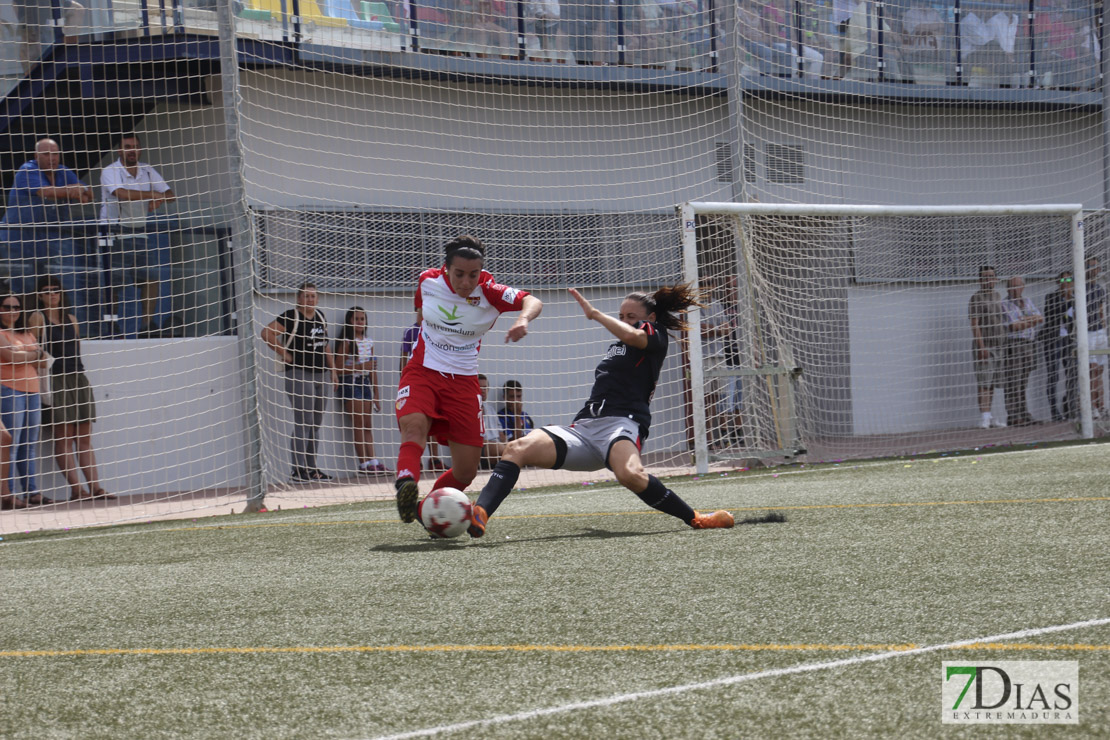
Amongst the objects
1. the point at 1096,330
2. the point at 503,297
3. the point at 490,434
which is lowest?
the point at 490,434

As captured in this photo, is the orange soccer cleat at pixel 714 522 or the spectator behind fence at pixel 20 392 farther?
the spectator behind fence at pixel 20 392

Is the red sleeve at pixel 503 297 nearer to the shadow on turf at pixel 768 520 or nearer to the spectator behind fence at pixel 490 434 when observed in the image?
the shadow on turf at pixel 768 520

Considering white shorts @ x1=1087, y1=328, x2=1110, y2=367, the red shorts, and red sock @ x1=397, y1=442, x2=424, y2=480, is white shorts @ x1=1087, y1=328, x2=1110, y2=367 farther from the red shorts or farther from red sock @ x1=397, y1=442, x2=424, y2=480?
red sock @ x1=397, y1=442, x2=424, y2=480

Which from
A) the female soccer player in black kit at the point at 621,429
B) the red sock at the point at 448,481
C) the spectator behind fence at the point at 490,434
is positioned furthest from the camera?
the spectator behind fence at the point at 490,434

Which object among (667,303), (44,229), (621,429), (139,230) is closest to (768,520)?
(621,429)

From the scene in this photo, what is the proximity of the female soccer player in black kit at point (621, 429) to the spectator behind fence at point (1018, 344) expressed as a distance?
7613 millimetres

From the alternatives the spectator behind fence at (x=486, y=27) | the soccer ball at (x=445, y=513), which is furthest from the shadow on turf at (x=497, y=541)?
the spectator behind fence at (x=486, y=27)

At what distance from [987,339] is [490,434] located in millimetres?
5820

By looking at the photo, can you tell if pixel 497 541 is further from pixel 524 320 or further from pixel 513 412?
pixel 513 412

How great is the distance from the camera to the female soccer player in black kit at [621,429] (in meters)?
5.95

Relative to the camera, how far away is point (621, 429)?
6223 mm

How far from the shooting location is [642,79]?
12273mm

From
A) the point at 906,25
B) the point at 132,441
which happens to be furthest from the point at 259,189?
the point at 906,25

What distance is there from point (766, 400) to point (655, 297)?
451 cm
